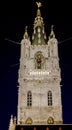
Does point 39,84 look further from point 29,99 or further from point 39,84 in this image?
point 29,99

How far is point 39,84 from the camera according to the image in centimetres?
6988

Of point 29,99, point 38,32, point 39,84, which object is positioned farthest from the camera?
point 38,32

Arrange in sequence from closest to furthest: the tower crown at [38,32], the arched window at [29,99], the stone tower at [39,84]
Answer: the stone tower at [39,84], the arched window at [29,99], the tower crown at [38,32]

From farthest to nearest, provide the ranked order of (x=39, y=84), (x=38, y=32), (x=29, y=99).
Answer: (x=38, y=32) → (x=39, y=84) → (x=29, y=99)

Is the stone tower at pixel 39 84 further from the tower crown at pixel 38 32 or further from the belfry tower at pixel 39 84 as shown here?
the tower crown at pixel 38 32

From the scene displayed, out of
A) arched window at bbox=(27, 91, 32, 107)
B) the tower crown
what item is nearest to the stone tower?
arched window at bbox=(27, 91, 32, 107)

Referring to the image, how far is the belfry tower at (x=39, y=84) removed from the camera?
218 ft

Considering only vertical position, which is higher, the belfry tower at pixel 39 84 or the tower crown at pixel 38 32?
the tower crown at pixel 38 32

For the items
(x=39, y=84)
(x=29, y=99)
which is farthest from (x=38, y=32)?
(x=29, y=99)

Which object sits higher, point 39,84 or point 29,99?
point 39,84

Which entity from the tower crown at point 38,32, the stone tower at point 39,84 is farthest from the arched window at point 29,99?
the tower crown at point 38,32

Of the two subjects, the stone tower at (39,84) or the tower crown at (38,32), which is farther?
the tower crown at (38,32)

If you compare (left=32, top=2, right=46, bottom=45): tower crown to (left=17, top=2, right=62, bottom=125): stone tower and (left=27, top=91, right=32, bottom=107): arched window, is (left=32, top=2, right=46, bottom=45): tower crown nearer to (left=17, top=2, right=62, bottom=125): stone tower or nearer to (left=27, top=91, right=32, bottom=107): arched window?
(left=17, top=2, right=62, bottom=125): stone tower

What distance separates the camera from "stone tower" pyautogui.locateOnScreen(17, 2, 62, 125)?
66.3 m
